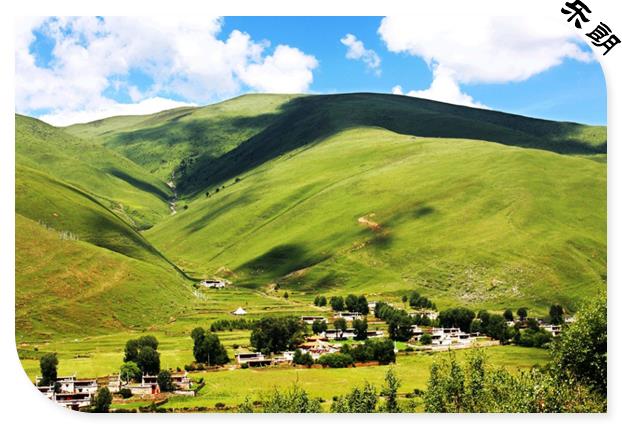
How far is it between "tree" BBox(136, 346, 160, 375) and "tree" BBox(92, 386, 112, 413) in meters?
11.9

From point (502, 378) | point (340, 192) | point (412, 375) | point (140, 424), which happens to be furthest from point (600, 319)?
point (340, 192)

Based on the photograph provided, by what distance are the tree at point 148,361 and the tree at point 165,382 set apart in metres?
4.19

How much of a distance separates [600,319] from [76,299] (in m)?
51.9

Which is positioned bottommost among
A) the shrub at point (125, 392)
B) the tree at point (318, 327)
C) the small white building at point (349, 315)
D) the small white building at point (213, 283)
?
the shrub at point (125, 392)

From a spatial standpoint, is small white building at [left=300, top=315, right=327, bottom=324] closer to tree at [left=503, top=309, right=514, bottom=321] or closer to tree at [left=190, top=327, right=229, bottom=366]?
tree at [left=190, top=327, right=229, bottom=366]

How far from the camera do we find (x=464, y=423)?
3747 centimetres

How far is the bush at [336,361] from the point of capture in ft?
211

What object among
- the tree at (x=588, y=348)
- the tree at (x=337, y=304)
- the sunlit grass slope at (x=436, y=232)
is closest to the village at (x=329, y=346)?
the tree at (x=337, y=304)

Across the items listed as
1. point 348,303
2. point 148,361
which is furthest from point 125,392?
point 348,303

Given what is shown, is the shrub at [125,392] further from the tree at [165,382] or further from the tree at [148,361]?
the tree at [148,361]

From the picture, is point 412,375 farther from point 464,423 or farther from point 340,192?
point 340,192

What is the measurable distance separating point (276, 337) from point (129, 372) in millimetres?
19366

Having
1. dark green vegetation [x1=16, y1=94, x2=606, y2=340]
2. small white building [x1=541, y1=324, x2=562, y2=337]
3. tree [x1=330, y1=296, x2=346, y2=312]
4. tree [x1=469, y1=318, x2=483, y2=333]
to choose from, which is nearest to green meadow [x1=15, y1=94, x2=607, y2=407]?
dark green vegetation [x1=16, y1=94, x2=606, y2=340]

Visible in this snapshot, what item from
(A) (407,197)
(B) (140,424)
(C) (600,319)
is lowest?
(B) (140,424)
